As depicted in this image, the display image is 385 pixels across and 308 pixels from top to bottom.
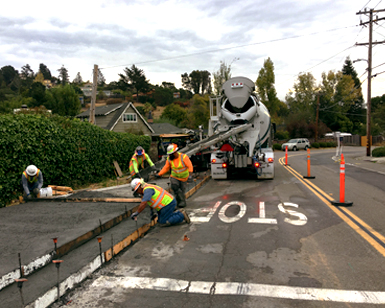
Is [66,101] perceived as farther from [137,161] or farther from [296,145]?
[137,161]

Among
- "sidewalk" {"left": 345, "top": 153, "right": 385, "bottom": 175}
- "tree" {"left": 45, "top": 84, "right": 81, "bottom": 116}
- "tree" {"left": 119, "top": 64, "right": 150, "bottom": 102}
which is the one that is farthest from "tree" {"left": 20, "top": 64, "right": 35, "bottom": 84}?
"sidewalk" {"left": 345, "top": 153, "right": 385, "bottom": 175}

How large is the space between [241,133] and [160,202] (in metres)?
7.06

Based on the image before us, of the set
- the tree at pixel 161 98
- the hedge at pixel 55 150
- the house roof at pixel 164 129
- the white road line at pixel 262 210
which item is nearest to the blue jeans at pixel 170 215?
the white road line at pixel 262 210

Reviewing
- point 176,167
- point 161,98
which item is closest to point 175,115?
point 161,98

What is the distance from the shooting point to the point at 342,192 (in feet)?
26.4

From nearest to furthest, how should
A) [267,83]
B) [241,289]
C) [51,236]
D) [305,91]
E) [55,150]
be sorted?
[241,289] → [51,236] → [55,150] → [267,83] → [305,91]

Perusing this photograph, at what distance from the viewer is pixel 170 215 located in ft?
21.6

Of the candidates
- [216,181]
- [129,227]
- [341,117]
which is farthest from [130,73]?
[129,227]

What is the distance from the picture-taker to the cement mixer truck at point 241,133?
40.9ft

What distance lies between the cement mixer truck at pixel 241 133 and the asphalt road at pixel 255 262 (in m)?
4.58

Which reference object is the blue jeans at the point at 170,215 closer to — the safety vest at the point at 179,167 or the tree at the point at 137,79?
the safety vest at the point at 179,167

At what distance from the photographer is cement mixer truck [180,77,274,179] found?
40.9 ft

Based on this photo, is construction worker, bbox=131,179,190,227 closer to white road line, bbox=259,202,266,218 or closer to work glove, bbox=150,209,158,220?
work glove, bbox=150,209,158,220

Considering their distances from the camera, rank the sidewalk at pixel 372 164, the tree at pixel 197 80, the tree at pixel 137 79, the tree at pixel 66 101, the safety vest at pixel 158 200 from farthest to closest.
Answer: the tree at pixel 197 80 → the tree at pixel 137 79 → the tree at pixel 66 101 → the sidewalk at pixel 372 164 → the safety vest at pixel 158 200
